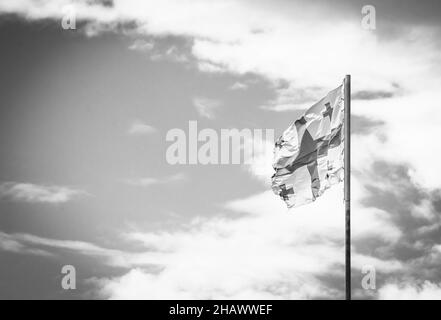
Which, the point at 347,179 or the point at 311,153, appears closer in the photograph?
the point at 347,179

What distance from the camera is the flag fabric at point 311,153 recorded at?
27703 millimetres

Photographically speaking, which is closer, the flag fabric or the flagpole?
the flagpole

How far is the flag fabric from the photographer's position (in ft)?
90.9

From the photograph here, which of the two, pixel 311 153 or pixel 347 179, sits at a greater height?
pixel 311 153

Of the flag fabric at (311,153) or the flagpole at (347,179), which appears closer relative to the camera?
the flagpole at (347,179)

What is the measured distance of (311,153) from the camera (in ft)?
93.7
